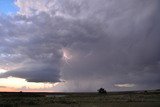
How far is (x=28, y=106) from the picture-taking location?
166 feet

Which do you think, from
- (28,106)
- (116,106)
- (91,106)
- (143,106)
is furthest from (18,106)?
(143,106)

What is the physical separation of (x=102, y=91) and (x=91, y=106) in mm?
93128

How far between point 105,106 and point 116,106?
2.33 metres

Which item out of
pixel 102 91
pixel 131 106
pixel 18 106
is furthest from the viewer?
pixel 102 91

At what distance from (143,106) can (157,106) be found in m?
2.72

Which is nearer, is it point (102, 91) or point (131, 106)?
point (131, 106)

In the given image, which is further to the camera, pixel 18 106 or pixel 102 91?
pixel 102 91

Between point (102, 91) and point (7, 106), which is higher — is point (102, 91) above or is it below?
above

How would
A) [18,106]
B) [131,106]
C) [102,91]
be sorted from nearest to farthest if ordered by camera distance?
[18,106]
[131,106]
[102,91]

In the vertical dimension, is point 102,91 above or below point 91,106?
above

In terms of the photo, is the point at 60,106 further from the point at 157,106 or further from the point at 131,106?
the point at 157,106

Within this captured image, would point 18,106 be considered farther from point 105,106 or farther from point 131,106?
point 131,106

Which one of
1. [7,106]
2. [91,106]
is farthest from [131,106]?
[7,106]

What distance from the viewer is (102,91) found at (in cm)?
14350
